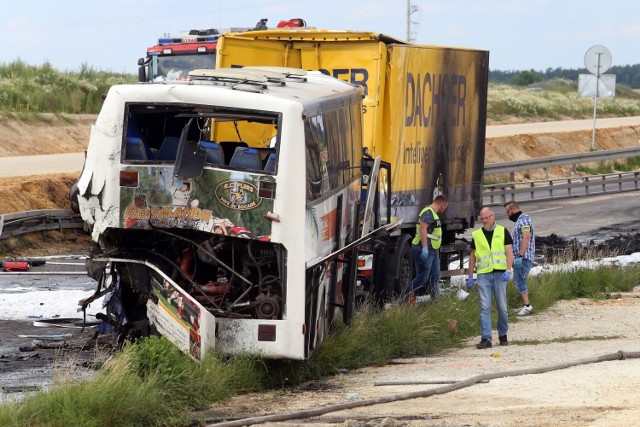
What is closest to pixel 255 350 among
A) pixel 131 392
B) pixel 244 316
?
pixel 244 316

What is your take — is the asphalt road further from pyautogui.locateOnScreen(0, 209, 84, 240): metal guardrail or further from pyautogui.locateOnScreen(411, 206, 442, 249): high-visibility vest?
pyautogui.locateOnScreen(0, 209, 84, 240): metal guardrail

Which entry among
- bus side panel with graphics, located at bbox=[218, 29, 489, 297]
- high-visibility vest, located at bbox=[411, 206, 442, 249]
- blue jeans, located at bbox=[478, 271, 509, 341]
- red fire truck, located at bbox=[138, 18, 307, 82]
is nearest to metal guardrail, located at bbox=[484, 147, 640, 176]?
red fire truck, located at bbox=[138, 18, 307, 82]

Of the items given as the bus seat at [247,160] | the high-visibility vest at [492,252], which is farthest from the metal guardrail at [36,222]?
the bus seat at [247,160]

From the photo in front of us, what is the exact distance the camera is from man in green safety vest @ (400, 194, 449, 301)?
18094 mm

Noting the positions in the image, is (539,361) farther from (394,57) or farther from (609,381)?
(394,57)

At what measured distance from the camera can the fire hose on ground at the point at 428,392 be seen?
1036 cm

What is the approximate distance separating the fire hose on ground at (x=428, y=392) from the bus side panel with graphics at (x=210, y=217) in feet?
4.28

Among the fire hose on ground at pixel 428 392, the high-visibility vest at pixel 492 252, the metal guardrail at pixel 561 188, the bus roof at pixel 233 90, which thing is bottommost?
the metal guardrail at pixel 561 188

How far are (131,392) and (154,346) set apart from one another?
1132 mm

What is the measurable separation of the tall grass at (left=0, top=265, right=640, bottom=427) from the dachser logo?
4.76 ft

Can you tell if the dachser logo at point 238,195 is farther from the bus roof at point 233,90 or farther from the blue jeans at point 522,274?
the blue jeans at point 522,274

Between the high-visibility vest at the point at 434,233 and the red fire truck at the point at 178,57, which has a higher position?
the red fire truck at the point at 178,57

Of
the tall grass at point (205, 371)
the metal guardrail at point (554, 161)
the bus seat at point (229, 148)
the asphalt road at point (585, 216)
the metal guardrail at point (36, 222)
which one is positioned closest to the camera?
the tall grass at point (205, 371)

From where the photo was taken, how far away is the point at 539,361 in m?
13.9
